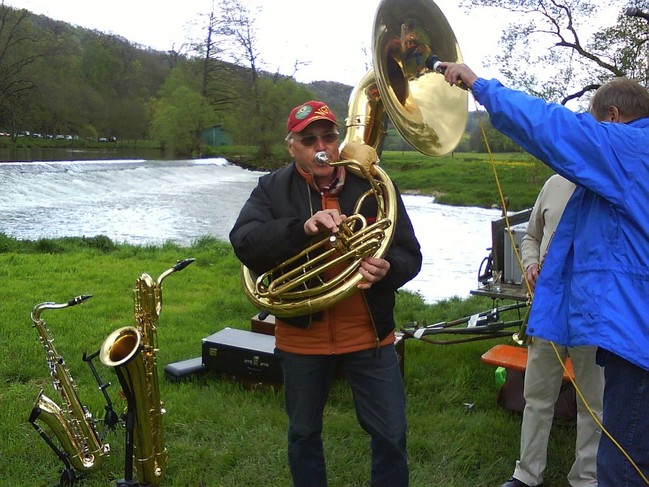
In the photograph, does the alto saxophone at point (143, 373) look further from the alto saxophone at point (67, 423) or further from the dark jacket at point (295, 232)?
the dark jacket at point (295, 232)

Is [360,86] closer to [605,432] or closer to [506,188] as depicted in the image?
[605,432]

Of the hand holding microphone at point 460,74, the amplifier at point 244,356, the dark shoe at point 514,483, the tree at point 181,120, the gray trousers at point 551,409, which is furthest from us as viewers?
the tree at point 181,120

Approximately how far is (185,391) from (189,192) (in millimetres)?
19397

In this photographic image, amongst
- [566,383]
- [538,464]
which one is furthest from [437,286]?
[538,464]

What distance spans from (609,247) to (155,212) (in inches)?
668

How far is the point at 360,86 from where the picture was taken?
3152 mm

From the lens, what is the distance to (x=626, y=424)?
185 cm

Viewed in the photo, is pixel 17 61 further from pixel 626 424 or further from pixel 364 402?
pixel 626 424

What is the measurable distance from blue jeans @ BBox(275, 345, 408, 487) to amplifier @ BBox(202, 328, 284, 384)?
1603 millimetres

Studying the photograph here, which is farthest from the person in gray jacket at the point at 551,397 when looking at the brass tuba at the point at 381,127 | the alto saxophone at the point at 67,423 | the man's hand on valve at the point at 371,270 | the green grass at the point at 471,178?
the green grass at the point at 471,178

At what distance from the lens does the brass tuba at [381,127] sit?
241cm

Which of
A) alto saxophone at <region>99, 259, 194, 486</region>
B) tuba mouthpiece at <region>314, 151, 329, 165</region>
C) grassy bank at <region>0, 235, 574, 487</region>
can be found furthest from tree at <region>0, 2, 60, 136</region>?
tuba mouthpiece at <region>314, 151, 329, 165</region>

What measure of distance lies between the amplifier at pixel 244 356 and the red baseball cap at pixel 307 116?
203cm

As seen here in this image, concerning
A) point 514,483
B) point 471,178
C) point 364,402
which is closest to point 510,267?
point 514,483
